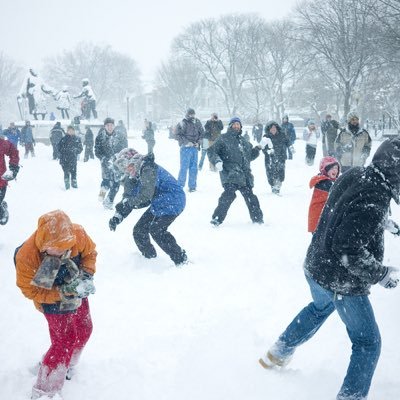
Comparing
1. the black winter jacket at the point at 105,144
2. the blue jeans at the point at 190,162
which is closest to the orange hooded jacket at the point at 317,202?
the blue jeans at the point at 190,162

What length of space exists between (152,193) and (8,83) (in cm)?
6527

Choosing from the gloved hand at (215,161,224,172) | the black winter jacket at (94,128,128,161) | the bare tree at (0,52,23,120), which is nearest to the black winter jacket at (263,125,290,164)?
the gloved hand at (215,161,224,172)

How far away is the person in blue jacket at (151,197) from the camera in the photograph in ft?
14.3

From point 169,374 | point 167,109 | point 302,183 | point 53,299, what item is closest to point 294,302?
point 169,374

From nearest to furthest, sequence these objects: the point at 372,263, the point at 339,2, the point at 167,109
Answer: the point at 372,263, the point at 339,2, the point at 167,109

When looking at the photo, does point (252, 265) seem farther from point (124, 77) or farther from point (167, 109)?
point (124, 77)

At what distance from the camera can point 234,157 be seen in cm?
635

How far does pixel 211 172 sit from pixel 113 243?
7441 mm

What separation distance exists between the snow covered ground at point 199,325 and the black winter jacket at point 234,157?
831mm

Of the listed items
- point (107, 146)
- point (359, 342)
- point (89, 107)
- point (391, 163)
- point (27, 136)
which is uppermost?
point (89, 107)

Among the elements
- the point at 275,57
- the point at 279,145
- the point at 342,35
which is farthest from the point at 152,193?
the point at 275,57

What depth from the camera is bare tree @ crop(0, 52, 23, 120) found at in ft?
195

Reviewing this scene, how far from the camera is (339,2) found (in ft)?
61.2

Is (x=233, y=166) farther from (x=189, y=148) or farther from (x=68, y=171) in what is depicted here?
(x=68, y=171)
